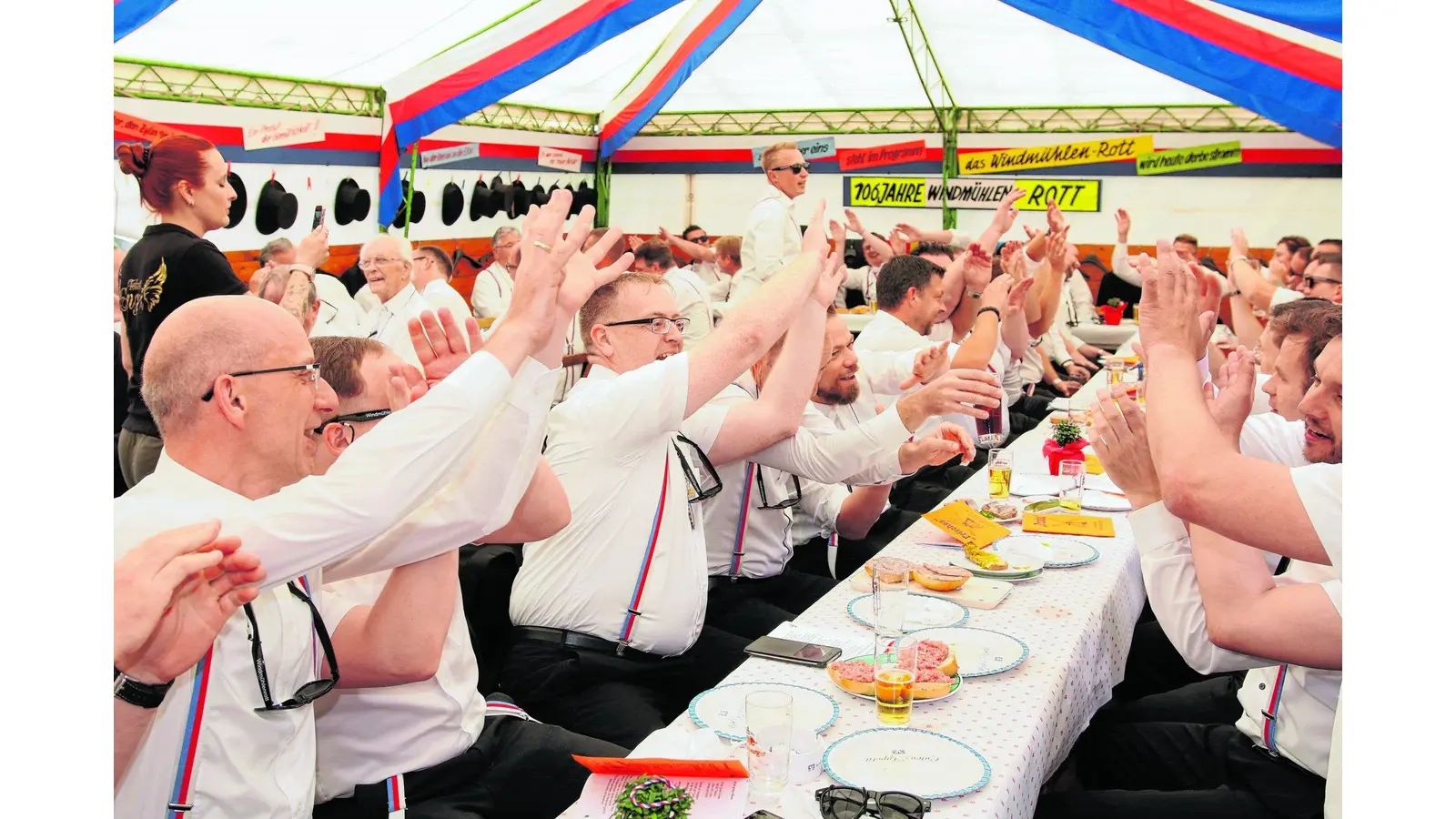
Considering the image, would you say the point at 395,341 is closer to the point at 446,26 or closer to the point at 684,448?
the point at 684,448

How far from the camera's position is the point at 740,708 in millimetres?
1841

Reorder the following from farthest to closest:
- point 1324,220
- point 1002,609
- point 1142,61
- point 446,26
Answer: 1. point 1324,220
2. point 446,26
3. point 1142,61
4. point 1002,609

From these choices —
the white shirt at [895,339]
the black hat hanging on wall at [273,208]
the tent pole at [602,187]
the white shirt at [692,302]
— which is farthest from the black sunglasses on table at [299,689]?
the tent pole at [602,187]

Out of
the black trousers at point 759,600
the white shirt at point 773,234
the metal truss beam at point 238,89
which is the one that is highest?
the metal truss beam at point 238,89

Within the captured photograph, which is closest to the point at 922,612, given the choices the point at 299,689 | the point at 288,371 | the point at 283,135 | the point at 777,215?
the point at 299,689

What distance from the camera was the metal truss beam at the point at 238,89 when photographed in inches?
307

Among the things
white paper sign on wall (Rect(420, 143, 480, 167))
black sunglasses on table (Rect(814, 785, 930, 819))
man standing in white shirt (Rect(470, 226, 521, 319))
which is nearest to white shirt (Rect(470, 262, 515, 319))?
man standing in white shirt (Rect(470, 226, 521, 319))

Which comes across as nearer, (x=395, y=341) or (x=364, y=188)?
(x=395, y=341)

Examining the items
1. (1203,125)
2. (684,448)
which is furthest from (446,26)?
(1203,125)

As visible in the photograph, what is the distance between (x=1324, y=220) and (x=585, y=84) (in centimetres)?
763

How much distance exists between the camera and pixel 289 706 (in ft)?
5.32

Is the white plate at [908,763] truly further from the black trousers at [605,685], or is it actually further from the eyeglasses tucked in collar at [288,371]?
the eyeglasses tucked in collar at [288,371]

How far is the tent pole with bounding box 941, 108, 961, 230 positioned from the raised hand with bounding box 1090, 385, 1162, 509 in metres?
10.5

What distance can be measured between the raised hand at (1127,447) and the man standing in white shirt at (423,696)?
1059 millimetres
